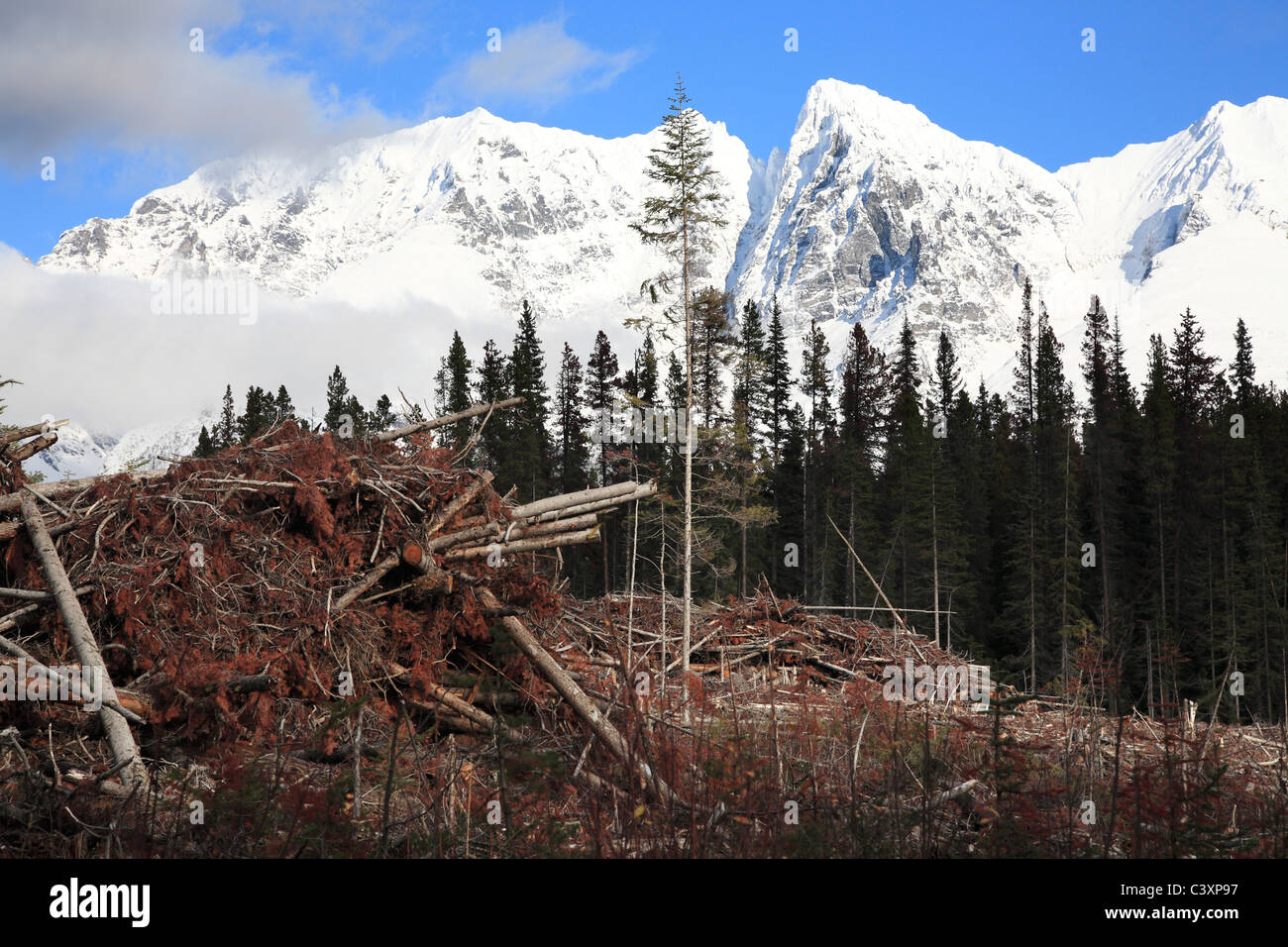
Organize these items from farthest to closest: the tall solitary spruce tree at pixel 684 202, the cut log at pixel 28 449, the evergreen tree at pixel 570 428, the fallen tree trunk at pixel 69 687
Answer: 1. the evergreen tree at pixel 570 428
2. the tall solitary spruce tree at pixel 684 202
3. the cut log at pixel 28 449
4. the fallen tree trunk at pixel 69 687

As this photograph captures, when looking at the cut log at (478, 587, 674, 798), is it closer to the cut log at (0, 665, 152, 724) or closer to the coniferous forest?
the cut log at (0, 665, 152, 724)

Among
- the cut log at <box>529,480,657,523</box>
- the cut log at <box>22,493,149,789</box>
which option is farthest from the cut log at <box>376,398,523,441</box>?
the cut log at <box>22,493,149,789</box>

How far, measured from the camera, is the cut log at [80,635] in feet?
18.0

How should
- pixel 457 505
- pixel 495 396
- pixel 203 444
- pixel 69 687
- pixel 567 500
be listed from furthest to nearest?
pixel 203 444 < pixel 495 396 < pixel 567 500 < pixel 457 505 < pixel 69 687

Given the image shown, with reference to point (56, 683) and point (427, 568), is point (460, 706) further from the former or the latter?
point (56, 683)

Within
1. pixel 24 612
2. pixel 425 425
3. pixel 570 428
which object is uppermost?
pixel 570 428

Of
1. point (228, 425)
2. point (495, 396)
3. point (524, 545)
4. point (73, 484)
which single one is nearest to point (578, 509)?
point (524, 545)

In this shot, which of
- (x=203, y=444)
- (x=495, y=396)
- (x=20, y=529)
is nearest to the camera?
(x=20, y=529)

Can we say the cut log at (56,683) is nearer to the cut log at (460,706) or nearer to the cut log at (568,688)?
the cut log at (460,706)

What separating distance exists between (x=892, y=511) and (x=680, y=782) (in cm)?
5218

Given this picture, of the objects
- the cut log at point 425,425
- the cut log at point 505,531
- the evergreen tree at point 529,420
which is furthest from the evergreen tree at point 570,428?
the cut log at point 505,531

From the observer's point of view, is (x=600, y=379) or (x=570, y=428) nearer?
(x=570, y=428)

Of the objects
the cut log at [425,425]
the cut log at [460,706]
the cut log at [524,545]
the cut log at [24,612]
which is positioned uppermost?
the cut log at [425,425]

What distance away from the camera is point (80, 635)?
6.42m
